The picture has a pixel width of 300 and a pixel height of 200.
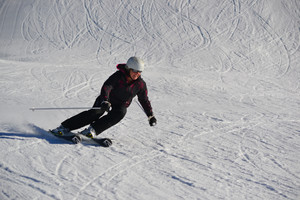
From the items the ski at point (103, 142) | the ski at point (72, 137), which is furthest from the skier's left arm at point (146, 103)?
the ski at point (72, 137)

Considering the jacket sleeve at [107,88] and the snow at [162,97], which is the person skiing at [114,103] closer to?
the jacket sleeve at [107,88]

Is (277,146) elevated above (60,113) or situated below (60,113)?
above

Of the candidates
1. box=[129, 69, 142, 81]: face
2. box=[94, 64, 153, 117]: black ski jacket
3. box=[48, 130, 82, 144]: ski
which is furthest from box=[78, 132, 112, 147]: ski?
box=[129, 69, 142, 81]: face

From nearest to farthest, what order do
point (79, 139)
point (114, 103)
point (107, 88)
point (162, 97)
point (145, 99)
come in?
point (107, 88) < point (79, 139) < point (114, 103) < point (145, 99) < point (162, 97)

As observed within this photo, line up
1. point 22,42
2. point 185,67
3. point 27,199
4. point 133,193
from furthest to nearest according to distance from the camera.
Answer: point 22,42 < point 185,67 < point 133,193 < point 27,199

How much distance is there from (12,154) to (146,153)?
5.47 ft

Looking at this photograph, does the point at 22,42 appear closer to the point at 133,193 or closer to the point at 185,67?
the point at 185,67

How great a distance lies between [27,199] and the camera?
3.23 m

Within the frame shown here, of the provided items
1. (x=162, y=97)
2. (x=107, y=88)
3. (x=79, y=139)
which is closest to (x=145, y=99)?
(x=107, y=88)

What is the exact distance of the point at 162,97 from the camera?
7.91 meters

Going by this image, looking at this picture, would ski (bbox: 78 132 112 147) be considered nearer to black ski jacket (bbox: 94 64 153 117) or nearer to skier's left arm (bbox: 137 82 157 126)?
black ski jacket (bbox: 94 64 153 117)

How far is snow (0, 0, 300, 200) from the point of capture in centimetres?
379

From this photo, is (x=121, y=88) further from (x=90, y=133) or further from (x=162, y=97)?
(x=162, y=97)

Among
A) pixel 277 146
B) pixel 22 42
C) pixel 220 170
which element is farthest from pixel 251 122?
pixel 22 42
